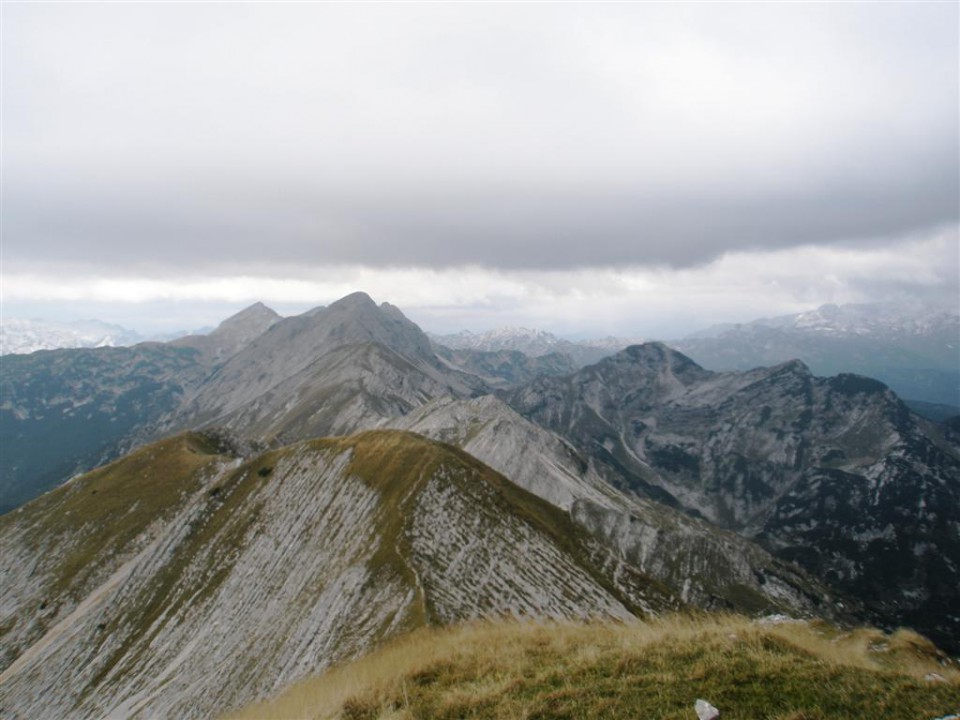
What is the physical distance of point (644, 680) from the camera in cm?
1577

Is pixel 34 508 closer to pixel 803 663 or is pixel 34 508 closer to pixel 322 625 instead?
pixel 322 625

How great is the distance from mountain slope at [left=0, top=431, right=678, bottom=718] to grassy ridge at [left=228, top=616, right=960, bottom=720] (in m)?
36.9

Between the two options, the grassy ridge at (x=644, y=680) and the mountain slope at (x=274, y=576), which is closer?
the grassy ridge at (x=644, y=680)

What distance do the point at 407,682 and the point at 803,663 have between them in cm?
1230

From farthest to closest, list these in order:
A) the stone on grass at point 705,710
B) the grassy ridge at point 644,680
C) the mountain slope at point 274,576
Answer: the mountain slope at point 274,576
the grassy ridge at point 644,680
the stone on grass at point 705,710

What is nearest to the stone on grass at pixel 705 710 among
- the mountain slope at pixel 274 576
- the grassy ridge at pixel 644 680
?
the grassy ridge at pixel 644 680

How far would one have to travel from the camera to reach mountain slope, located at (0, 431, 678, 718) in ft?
199

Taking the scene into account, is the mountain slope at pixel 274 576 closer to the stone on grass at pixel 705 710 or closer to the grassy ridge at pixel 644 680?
the grassy ridge at pixel 644 680

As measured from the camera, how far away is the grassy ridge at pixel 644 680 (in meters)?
14.3

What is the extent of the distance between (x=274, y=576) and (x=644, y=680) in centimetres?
7127

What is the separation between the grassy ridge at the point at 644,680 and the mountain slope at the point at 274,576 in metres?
36.9

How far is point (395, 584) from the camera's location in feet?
198

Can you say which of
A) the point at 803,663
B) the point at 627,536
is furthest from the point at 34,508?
the point at 627,536

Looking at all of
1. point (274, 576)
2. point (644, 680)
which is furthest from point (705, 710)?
point (274, 576)
